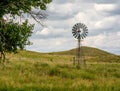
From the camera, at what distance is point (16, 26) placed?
2964 centimetres

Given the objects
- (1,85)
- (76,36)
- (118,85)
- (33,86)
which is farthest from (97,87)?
(76,36)

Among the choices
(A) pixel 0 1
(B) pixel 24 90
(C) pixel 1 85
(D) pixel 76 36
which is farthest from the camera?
(D) pixel 76 36

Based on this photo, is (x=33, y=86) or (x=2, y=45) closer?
(x=33, y=86)

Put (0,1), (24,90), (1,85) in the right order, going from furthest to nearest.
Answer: (0,1) → (1,85) → (24,90)

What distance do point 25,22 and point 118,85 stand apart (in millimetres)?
9827

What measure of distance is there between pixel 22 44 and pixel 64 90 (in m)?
10.5

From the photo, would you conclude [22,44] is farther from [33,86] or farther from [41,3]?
[33,86]

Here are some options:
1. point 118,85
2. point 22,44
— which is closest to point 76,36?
point 22,44

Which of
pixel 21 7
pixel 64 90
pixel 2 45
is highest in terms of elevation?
pixel 21 7

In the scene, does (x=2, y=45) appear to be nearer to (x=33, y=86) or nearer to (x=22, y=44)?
(x=22, y=44)

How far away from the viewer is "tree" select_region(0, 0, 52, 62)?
1124 inches

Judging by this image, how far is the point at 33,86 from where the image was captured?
2198cm

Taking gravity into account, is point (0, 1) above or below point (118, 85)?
above

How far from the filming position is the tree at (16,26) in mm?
28547
